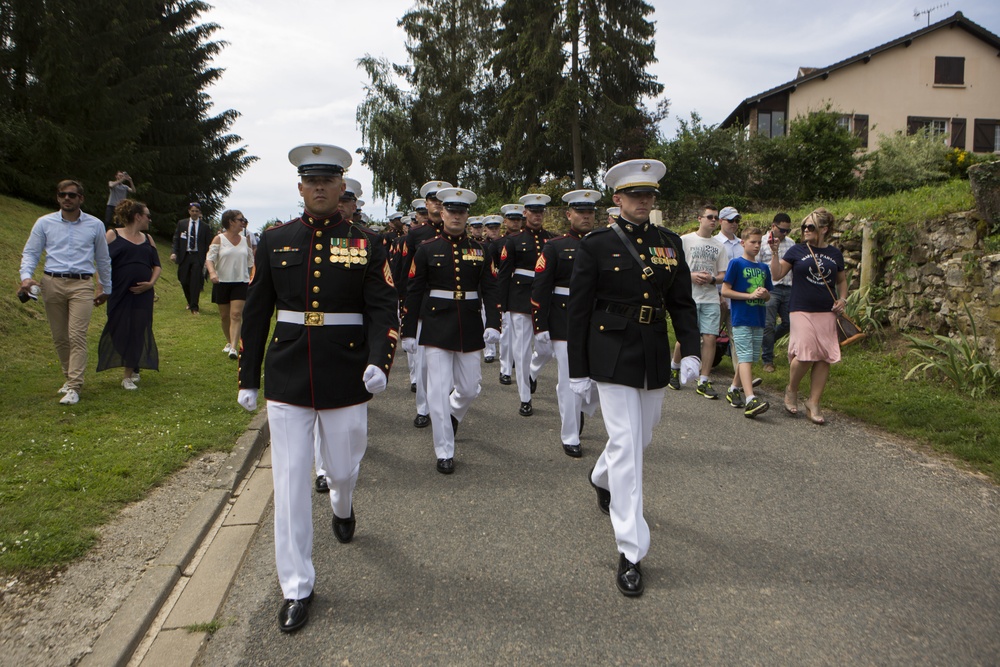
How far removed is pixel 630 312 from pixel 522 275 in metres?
4.61

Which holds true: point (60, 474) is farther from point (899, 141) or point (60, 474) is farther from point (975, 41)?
point (975, 41)

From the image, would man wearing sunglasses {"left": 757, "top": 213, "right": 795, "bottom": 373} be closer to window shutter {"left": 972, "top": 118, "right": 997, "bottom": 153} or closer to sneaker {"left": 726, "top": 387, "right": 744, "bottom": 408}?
sneaker {"left": 726, "top": 387, "right": 744, "bottom": 408}

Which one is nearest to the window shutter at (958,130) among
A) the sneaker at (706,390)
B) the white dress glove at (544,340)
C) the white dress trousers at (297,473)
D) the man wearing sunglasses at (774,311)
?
the man wearing sunglasses at (774,311)

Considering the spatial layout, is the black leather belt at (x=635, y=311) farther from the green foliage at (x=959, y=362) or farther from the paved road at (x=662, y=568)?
the green foliage at (x=959, y=362)

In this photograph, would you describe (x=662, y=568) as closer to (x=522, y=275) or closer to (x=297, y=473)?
(x=297, y=473)

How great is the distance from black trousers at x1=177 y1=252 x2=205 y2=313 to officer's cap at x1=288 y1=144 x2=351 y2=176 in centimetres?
1087

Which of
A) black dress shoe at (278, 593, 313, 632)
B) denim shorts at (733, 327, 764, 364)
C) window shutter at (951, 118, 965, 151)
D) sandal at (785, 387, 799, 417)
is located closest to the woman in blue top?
sandal at (785, 387, 799, 417)

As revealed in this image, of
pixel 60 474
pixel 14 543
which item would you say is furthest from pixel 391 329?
pixel 60 474

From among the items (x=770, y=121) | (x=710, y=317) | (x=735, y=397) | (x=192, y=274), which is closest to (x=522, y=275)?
(x=710, y=317)

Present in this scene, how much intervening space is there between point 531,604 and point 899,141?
2815 centimetres

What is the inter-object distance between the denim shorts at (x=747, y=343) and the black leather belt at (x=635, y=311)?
12.6 feet

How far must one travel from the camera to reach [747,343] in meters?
7.78

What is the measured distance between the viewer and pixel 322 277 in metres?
3.62

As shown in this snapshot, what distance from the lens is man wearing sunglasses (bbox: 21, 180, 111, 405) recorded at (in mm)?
6691
